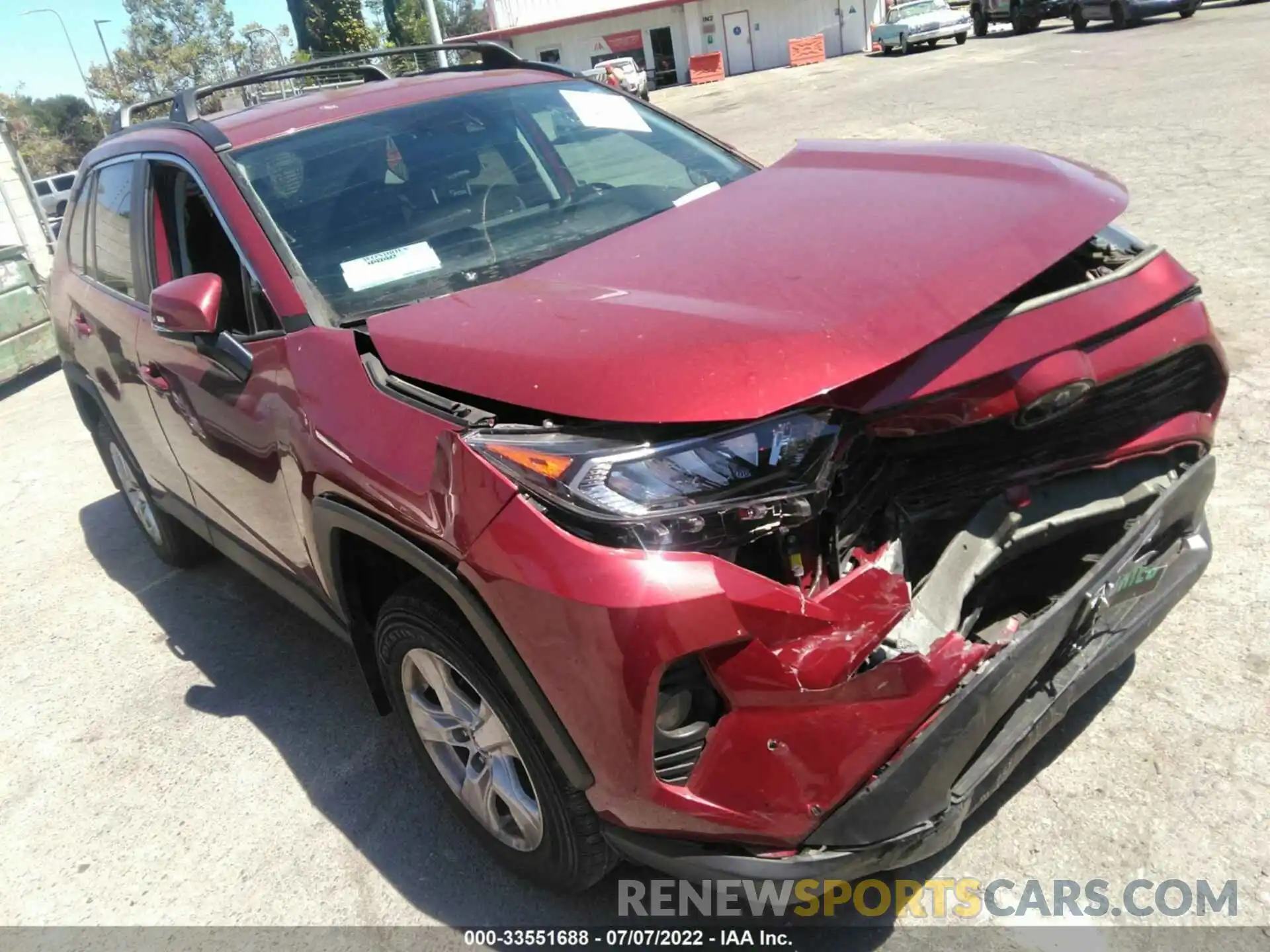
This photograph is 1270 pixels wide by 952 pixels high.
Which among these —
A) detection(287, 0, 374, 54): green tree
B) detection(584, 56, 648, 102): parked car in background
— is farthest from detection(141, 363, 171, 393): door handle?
detection(287, 0, 374, 54): green tree

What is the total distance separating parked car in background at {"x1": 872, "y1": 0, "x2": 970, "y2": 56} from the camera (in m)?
30.3

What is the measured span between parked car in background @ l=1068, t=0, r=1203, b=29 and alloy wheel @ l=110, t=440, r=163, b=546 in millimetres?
24828

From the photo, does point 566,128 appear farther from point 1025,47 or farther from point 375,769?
point 1025,47

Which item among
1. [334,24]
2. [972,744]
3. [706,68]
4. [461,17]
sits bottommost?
[706,68]

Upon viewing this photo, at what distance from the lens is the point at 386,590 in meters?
2.70

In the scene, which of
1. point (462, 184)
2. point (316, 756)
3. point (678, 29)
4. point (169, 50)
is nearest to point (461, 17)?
point (169, 50)

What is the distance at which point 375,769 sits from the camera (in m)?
3.07

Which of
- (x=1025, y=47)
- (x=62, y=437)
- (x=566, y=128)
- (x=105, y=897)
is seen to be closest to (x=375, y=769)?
(x=105, y=897)

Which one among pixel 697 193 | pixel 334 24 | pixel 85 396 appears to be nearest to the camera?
pixel 697 193

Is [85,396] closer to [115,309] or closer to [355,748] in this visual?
[115,309]

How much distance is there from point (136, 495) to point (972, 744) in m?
4.29

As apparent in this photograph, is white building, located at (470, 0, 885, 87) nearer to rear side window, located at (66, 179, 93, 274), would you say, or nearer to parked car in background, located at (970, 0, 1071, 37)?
parked car in background, located at (970, 0, 1071, 37)

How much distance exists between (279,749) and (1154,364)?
2.84m

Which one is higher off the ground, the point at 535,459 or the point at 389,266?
the point at 389,266
